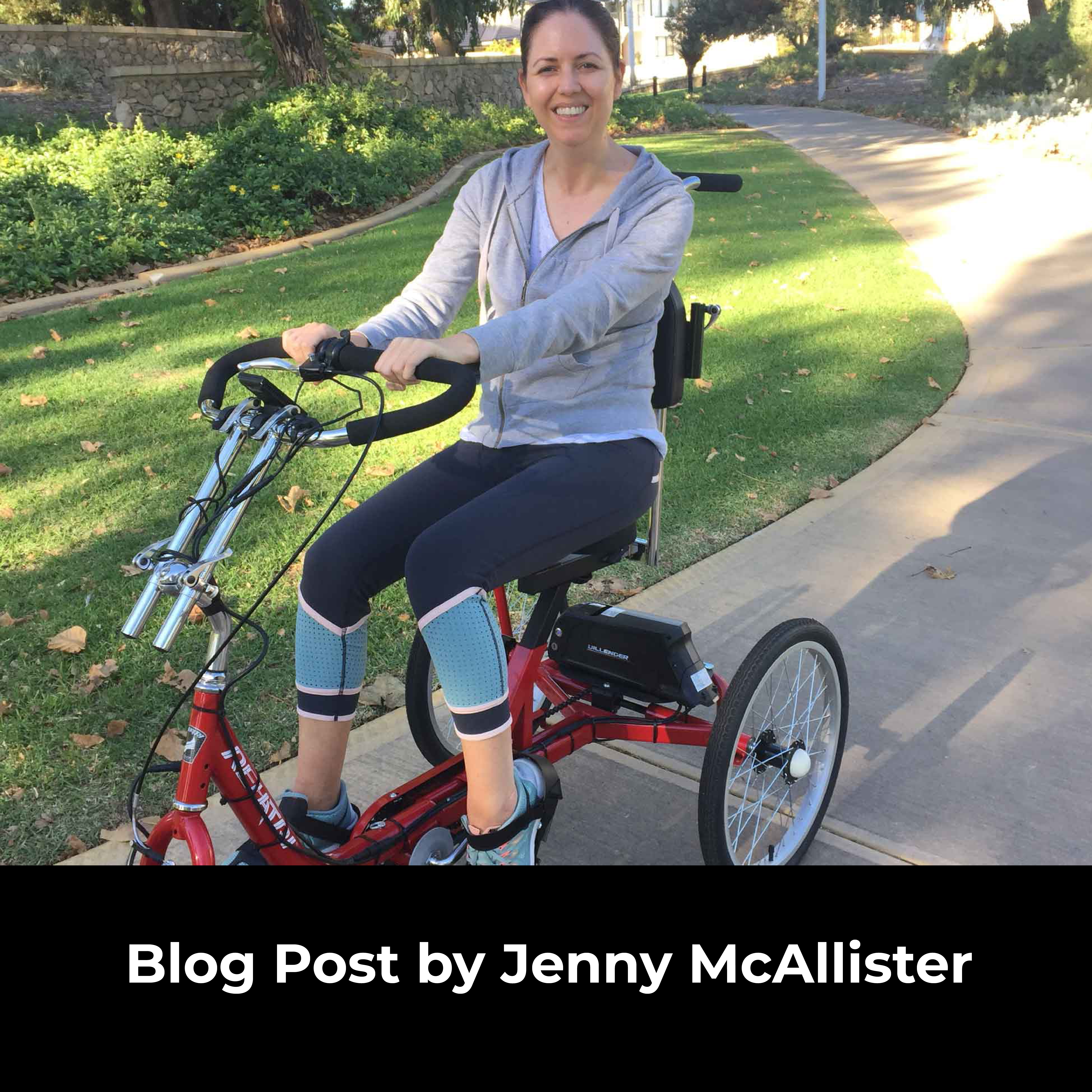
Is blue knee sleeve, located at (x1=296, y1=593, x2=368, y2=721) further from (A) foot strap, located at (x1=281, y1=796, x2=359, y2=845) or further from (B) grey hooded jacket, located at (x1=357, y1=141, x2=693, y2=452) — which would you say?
(B) grey hooded jacket, located at (x1=357, y1=141, x2=693, y2=452)

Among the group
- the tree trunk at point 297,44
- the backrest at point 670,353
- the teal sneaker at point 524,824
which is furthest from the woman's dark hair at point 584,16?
the tree trunk at point 297,44

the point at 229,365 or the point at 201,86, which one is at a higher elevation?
the point at 201,86

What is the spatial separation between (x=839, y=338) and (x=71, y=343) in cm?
494

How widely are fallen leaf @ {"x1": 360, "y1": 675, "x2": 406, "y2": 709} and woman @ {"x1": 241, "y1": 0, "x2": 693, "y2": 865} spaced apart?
1.01m

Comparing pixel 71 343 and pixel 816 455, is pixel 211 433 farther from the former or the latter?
pixel 816 455

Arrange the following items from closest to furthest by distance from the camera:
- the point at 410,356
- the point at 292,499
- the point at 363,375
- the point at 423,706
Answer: the point at 410,356 → the point at 363,375 → the point at 423,706 → the point at 292,499

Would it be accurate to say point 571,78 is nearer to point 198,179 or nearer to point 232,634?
point 232,634

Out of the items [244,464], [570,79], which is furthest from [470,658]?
[244,464]

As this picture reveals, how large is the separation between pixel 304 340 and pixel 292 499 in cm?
269

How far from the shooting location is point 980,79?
23.8m

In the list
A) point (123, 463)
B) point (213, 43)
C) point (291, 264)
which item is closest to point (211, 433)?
point (123, 463)

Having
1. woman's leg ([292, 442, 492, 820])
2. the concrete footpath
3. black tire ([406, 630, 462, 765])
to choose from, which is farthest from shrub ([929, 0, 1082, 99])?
woman's leg ([292, 442, 492, 820])

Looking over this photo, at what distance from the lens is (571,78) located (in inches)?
99.2

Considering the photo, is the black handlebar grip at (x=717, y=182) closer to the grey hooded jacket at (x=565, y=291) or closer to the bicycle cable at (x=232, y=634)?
the grey hooded jacket at (x=565, y=291)
